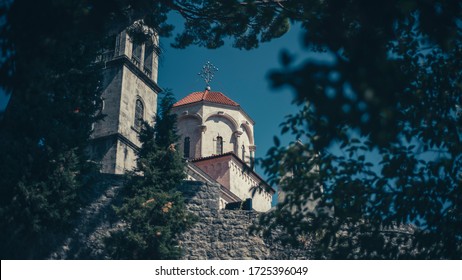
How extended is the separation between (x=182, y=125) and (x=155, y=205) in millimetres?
21996

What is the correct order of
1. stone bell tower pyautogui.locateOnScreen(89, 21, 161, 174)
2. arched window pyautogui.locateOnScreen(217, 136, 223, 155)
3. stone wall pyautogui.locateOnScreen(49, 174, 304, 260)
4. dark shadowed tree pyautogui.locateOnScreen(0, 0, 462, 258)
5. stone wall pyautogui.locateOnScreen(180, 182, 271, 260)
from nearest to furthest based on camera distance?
dark shadowed tree pyautogui.locateOnScreen(0, 0, 462, 258)
stone wall pyautogui.locateOnScreen(49, 174, 304, 260)
stone wall pyautogui.locateOnScreen(180, 182, 271, 260)
stone bell tower pyautogui.locateOnScreen(89, 21, 161, 174)
arched window pyautogui.locateOnScreen(217, 136, 223, 155)

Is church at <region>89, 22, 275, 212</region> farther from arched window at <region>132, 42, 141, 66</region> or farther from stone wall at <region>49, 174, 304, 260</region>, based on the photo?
stone wall at <region>49, 174, 304, 260</region>

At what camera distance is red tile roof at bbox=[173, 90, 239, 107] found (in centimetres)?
3394

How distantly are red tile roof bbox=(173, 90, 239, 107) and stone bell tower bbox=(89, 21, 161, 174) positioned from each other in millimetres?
3349

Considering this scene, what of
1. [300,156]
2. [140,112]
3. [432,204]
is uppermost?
[140,112]

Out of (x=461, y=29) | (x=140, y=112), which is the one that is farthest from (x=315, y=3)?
(x=140, y=112)

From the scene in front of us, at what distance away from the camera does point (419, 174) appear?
680 centimetres

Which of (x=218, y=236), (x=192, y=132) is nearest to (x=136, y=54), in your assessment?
(x=192, y=132)

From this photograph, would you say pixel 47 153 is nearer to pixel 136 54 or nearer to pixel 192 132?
pixel 136 54

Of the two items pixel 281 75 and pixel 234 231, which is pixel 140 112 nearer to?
pixel 234 231

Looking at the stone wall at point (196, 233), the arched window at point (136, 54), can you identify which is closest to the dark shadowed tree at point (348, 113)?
the stone wall at point (196, 233)

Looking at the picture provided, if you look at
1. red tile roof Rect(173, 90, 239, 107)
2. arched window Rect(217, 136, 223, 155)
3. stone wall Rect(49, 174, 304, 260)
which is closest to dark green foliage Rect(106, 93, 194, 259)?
stone wall Rect(49, 174, 304, 260)

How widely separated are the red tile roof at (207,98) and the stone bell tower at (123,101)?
11.0 ft

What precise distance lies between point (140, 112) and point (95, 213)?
17904 mm
